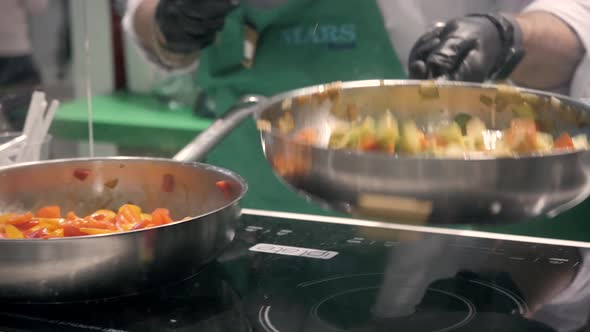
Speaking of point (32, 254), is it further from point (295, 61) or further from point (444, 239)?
point (295, 61)

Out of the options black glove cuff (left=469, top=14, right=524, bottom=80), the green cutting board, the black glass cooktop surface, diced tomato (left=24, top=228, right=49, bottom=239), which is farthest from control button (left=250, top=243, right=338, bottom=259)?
the green cutting board

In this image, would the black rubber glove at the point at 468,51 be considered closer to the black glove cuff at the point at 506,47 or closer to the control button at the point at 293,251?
the black glove cuff at the point at 506,47

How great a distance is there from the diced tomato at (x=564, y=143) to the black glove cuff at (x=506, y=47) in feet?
1.16

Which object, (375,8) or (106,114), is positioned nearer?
(375,8)

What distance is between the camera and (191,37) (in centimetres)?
122

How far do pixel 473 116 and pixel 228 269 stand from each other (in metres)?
0.28

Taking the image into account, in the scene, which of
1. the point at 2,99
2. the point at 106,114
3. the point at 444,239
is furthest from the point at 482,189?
the point at 106,114

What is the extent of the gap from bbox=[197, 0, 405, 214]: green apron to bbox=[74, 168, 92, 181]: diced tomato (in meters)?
0.49

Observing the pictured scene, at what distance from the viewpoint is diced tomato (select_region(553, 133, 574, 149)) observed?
25.7 inches

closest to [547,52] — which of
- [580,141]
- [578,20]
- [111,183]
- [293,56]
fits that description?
[578,20]

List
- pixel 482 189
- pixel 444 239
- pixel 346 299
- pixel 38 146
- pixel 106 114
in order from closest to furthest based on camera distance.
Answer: pixel 482 189
pixel 346 299
pixel 444 239
pixel 38 146
pixel 106 114

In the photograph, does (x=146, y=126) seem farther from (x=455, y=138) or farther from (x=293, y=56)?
(x=455, y=138)

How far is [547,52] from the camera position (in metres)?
1.14

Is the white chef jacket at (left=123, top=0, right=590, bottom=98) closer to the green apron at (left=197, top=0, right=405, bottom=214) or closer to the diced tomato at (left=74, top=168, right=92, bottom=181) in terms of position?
the green apron at (left=197, top=0, right=405, bottom=214)
